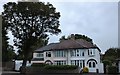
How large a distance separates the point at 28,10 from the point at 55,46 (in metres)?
12.9

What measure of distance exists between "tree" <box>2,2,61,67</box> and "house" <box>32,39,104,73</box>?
8.40 m

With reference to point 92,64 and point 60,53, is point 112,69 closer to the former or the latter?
point 92,64

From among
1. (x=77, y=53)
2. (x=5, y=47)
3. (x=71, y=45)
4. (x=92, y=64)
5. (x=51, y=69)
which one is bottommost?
(x=51, y=69)

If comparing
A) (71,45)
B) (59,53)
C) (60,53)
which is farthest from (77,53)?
(59,53)

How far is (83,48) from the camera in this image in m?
44.2

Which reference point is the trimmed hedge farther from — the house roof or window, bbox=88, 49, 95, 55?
the house roof

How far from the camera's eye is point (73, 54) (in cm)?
4522

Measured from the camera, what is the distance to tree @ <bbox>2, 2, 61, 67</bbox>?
36281mm

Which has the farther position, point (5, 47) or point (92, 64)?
point (92, 64)

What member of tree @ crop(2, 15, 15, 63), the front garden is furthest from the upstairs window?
the front garden

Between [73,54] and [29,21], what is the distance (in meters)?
11.4

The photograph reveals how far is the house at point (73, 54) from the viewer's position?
142 feet

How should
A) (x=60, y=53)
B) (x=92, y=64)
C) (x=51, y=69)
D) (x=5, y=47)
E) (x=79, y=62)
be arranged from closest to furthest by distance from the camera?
(x=51, y=69) → (x=5, y=47) → (x=92, y=64) → (x=79, y=62) → (x=60, y=53)

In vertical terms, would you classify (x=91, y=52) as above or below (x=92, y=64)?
above
